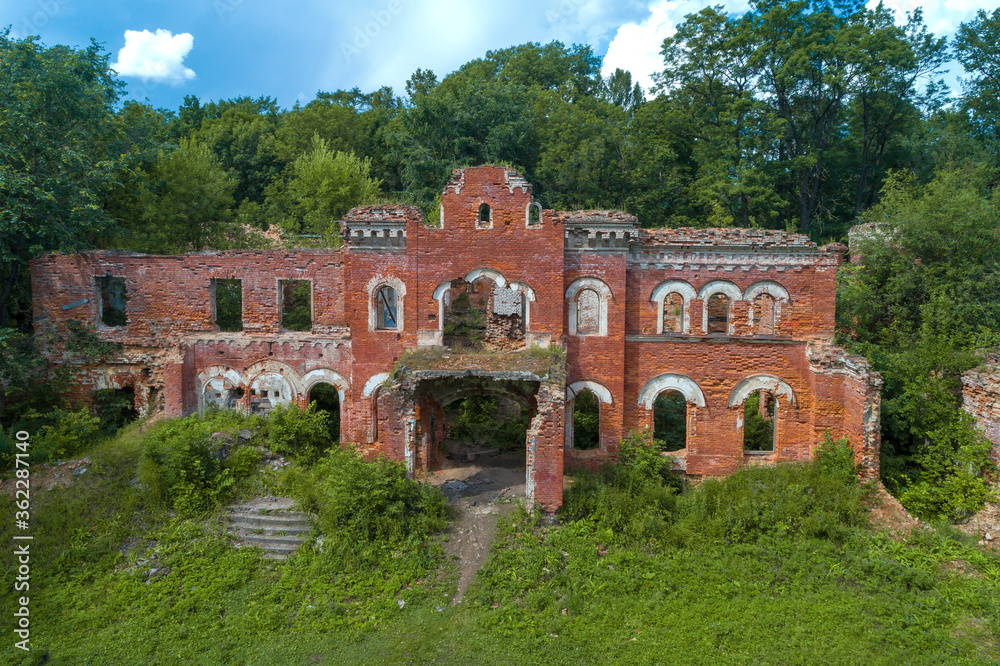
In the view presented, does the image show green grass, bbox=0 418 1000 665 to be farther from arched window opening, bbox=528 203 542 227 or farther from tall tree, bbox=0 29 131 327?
tall tree, bbox=0 29 131 327

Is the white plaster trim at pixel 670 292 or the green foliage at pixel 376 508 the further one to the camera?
the white plaster trim at pixel 670 292

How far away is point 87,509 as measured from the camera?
41.1 feet

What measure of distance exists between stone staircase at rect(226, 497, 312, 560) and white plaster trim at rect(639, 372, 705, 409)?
8558 mm

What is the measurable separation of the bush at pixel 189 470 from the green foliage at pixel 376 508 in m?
2.35

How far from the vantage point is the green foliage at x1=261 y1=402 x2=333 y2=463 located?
48.5 ft

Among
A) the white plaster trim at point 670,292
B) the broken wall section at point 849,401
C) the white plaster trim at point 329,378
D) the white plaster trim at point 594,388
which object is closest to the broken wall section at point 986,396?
the broken wall section at point 849,401

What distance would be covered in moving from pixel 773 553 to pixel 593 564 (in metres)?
3.68

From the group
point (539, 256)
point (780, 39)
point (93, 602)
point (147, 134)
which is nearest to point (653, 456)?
point (539, 256)

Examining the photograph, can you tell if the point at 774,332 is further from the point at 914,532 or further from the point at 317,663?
the point at 317,663

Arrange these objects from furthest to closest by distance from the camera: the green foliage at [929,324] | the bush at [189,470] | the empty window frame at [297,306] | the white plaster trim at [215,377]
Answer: the empty window frame at [297,306]
the white plaster trim at [215,377]
the green foliage at [929,324]
the bush at [189,470]

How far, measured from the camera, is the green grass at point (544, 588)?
9.02m

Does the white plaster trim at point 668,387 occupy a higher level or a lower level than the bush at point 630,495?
higher

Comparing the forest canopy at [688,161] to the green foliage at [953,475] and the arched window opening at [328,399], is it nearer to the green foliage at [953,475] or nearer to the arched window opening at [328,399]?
the green foliage at [953,475]

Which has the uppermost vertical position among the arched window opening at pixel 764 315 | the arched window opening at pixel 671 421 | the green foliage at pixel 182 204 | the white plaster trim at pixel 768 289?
the green foliage at pixel 182 204
